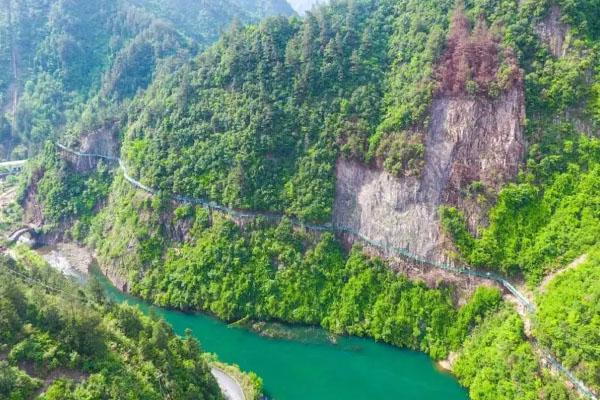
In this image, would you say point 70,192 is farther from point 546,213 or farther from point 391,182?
point 546,213

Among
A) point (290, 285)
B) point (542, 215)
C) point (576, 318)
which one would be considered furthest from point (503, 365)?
point (290, 285)

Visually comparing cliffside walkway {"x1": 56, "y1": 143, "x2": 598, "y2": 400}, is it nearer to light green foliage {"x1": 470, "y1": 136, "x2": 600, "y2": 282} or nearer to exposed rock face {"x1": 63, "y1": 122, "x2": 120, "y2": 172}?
light green foliage {"x1": 470, "y1": 136, "x2": 600, "y2": 282}

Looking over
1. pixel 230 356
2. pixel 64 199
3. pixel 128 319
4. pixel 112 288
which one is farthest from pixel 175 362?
pixel 64 199

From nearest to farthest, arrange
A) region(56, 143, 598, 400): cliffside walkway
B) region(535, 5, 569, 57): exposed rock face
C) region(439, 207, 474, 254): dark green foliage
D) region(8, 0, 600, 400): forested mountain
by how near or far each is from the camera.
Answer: region(56, 143, 598, 400): cliffside walkway → region(8, 0, 600, 400): forested mountain → region(439, 207, 474, 254): dark green foliage → region(535, 5, 569, 57): exposed rock face

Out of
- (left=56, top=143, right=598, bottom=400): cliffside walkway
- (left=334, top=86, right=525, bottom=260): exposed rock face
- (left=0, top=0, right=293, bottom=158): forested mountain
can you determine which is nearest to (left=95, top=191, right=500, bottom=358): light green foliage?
(left=56, top=143, right=598, bottom=400): cliffside walkway

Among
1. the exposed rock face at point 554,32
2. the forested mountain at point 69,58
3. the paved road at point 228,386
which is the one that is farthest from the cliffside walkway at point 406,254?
the forested mountain at point 69,58

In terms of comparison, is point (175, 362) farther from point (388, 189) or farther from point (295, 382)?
point (388, 189)
